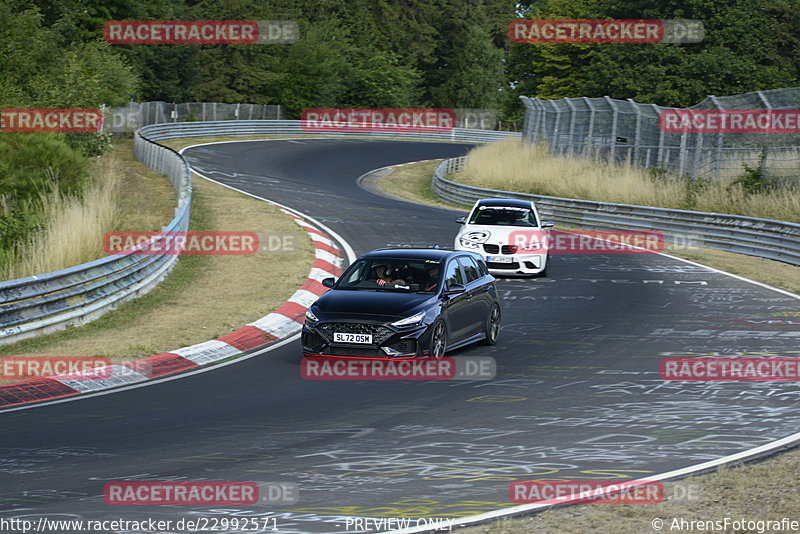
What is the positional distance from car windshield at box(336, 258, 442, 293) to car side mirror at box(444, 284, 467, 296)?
0.51ft

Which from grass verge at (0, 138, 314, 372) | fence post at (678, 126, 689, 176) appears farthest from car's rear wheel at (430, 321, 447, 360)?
fence post at (678, 126, 689, 176)

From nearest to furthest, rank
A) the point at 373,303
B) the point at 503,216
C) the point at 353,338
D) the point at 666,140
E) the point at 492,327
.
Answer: the point at 353,338
the point at 373,303
the point at 492,327
the point at 503,216
the point at 666,140

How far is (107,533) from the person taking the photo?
6.75 meters

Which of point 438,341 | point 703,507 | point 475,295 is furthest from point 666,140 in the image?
point 703,507

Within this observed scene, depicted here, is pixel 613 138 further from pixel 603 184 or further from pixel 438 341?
pixel 438 341

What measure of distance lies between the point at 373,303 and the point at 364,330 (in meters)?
0.54

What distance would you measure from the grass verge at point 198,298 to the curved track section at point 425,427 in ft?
6.11

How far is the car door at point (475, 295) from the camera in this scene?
14.5 meters

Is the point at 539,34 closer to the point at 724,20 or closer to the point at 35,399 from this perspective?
the point at 724,20

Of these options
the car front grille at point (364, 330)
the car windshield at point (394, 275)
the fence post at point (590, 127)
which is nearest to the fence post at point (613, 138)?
the fence post at point (590, 127)

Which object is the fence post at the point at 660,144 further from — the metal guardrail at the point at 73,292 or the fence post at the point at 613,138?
the metal guardrail at the point at 73,292

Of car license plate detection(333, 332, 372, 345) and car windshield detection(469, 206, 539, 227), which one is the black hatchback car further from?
car windshield detection(469, 206, 539, 227)

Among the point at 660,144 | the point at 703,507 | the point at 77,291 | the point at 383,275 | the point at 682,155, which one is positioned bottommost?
the point at 703,507

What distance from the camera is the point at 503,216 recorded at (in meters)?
23.0
